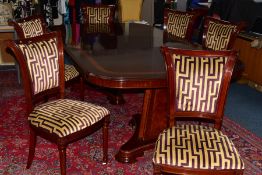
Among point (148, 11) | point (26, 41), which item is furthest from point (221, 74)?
point (148, 11)

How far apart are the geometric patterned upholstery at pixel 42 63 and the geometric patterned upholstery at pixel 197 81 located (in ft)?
2.80

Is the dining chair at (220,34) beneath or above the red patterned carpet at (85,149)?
above

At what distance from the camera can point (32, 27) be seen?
299 centimetres

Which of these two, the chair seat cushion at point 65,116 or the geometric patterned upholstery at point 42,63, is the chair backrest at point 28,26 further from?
the chair seat cushion at point 65,116

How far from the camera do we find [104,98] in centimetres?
371

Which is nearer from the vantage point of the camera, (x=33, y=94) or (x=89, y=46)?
(x=33, y=94)

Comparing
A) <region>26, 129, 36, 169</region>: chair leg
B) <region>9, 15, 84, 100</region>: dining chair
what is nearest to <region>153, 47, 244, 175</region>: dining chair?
<region>26, 129, 36, 169</region>: chair leg

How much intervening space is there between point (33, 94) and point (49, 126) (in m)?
0.26

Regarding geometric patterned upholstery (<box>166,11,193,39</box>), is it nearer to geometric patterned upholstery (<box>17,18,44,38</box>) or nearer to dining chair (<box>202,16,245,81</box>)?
dining chair (<box>202,16,245,81</box>)

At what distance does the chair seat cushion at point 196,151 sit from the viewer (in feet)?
5.76

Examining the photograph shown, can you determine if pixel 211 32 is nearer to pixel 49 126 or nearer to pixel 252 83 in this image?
pixel 252 83

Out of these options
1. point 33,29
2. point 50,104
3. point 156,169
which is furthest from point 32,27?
point 156,169

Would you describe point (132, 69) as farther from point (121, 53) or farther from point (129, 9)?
point (129, 9)

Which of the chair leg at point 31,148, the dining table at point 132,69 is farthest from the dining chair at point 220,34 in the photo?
the chair leg at point 31,148
